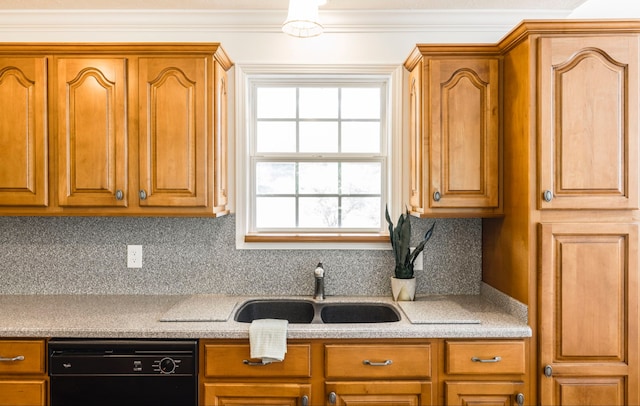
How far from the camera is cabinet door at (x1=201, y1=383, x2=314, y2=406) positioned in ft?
6.30

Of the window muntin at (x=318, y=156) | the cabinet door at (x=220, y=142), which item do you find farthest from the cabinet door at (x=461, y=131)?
the cabinet door at (x=220, y=142)

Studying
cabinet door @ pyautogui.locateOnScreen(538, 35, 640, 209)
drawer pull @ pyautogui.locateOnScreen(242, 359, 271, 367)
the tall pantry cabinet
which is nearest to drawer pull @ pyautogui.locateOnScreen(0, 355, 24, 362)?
drawer pull @ pyautogui.locateOnScreen(242, 359, 271, 367)

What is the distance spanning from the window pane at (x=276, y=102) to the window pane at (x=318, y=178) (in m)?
0.31

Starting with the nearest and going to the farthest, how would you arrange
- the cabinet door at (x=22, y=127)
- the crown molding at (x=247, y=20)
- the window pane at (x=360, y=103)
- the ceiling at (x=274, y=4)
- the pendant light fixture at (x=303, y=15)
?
the pendant light fixture at (x=303, y=15) < the cabinet door at (x=22, y=127) < the ceiling at (x=274, y=4) < the crown molding at (x=247, y=20) < the window pane at (x=360, y=103)

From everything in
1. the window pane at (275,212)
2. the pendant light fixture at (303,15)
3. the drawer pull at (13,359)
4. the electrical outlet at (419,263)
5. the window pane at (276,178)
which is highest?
the pendant light fixture at (303,15)

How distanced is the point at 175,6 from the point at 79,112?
75 centimetres

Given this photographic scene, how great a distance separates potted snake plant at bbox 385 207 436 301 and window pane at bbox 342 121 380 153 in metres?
0.47

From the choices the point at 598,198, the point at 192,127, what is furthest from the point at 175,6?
the point at 598,198

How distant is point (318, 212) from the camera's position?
8.79ft

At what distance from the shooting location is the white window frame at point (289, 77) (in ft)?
8.27

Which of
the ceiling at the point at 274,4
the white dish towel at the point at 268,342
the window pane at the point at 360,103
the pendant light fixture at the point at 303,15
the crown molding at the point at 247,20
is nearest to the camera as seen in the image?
the pendant light fixture at the point at 303,15

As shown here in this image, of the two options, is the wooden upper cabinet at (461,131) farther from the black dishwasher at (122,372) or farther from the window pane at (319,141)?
the black dishwasher at (122,372)

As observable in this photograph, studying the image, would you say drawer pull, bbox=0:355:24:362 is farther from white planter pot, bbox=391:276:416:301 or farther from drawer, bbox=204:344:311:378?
white planter pot, bbox=391:276:416:301

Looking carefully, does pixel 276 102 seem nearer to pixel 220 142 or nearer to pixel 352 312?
pixel 220 142
